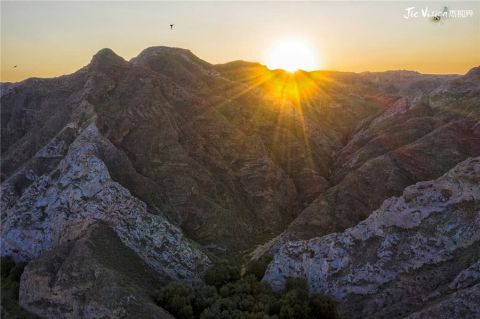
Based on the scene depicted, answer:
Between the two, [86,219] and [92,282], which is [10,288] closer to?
[86,219]

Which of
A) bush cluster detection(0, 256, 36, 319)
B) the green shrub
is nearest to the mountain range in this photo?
bush cluster detection(0, 256, 36, 319)

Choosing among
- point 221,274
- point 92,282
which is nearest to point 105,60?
point 221,274

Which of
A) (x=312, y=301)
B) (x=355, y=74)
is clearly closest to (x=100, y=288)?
(x=312, y=301)

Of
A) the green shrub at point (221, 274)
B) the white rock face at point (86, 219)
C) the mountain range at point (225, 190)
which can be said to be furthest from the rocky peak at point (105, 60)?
the green shrub at point (221, 274)

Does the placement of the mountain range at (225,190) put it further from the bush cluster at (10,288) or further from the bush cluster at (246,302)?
the bush cluster at (246,302)

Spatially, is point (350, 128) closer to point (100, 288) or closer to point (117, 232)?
point (117, 232)

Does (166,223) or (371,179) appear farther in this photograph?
(371,179)

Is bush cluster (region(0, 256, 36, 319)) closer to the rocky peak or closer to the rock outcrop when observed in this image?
the rock outcrop
